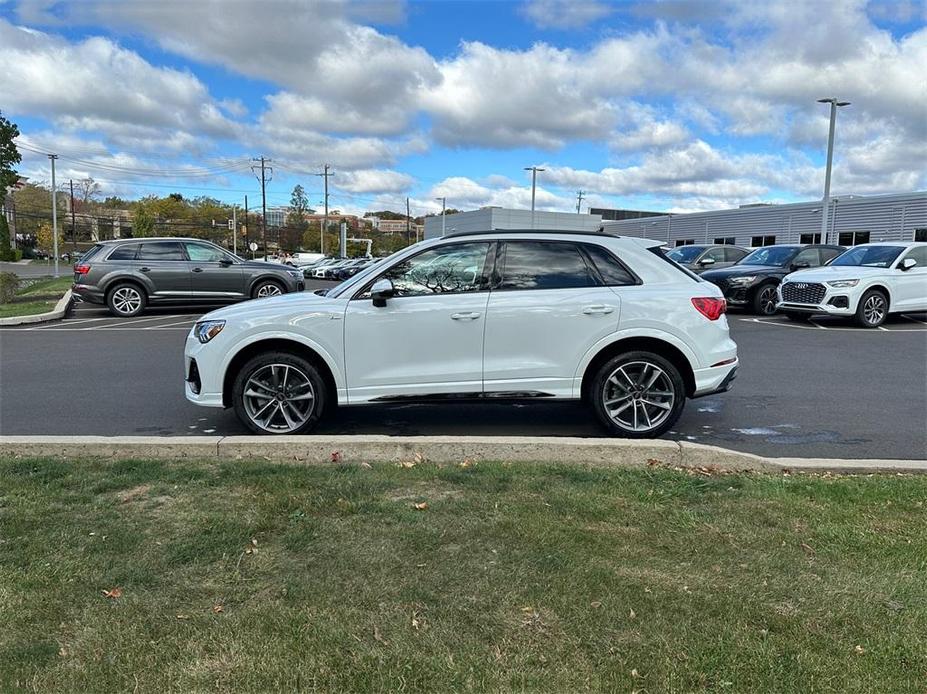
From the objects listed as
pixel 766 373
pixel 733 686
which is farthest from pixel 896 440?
pixel 733 686

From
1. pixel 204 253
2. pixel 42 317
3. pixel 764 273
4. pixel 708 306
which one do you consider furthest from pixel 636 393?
pixel 42 317

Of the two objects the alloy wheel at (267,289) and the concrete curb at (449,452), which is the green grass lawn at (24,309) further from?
the concrete curb at (449,452)

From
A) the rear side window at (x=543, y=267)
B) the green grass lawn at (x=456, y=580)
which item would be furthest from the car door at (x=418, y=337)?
the green grass lawn at (x=456, y=580)

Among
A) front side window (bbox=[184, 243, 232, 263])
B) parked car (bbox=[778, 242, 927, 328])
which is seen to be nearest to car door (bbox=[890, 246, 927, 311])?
parked car (bbox=[778, 242, 927, 328])

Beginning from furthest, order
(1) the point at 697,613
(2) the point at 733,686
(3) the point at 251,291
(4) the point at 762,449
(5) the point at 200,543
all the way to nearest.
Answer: (3) the point at 251,291
(4) the point at 762,449
(5) the point at 200,543
(1) the point at 697,613
(2) the point at 733,686

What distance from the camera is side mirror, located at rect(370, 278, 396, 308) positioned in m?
5.46

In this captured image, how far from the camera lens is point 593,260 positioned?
5.79 metres

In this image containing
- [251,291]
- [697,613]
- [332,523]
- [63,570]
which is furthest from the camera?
[251,291]

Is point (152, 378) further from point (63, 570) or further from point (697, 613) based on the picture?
point (697, 613)

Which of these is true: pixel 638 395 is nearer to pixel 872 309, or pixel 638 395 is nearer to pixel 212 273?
pixel 872 309

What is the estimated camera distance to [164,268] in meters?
15.8

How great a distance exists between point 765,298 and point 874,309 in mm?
2486

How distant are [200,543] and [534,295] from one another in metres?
3.16

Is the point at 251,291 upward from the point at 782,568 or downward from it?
upward
